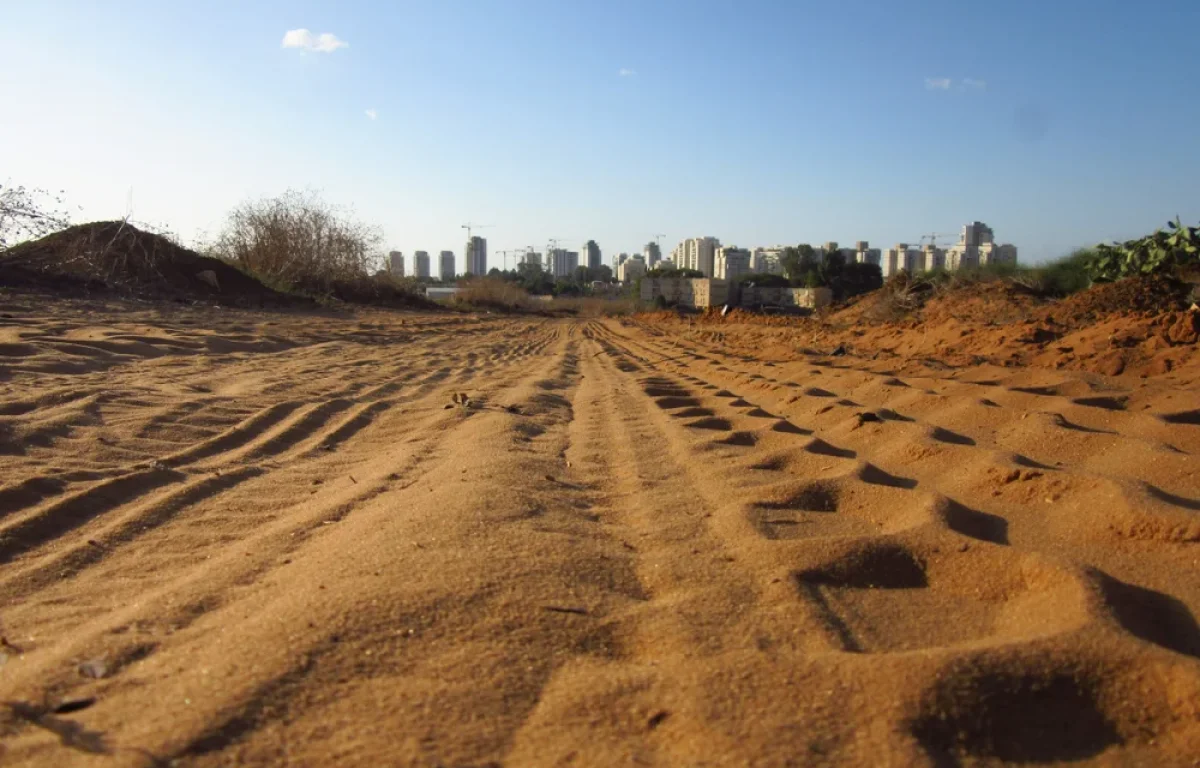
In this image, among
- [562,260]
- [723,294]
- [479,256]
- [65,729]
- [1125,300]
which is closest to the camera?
[65,729]

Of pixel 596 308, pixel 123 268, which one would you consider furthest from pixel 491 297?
pixel 123 268

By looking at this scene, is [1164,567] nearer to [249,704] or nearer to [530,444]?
[249,704]


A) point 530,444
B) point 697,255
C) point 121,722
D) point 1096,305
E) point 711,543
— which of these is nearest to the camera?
point 121,722

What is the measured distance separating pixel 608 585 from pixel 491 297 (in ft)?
108

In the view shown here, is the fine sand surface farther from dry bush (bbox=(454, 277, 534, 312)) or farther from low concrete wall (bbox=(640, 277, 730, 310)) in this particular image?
low concrete wall (bbox=(640, 277, 730, 310))

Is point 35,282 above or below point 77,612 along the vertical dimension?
above

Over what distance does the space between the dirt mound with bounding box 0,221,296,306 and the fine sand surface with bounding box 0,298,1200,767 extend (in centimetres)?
949

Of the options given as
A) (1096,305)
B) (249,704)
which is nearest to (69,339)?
(249,704)

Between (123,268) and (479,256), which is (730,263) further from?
(123,268)

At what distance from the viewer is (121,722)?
150 cm

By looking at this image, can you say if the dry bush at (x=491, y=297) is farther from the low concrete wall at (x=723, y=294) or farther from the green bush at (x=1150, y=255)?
the green bush at (x=1150, y=255)

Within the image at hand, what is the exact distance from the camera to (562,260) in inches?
5202

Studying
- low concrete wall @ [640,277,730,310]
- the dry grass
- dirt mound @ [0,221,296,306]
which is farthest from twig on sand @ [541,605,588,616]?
low concrete wall @ [640,277,730,310]

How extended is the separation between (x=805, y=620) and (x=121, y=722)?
1.40 m
